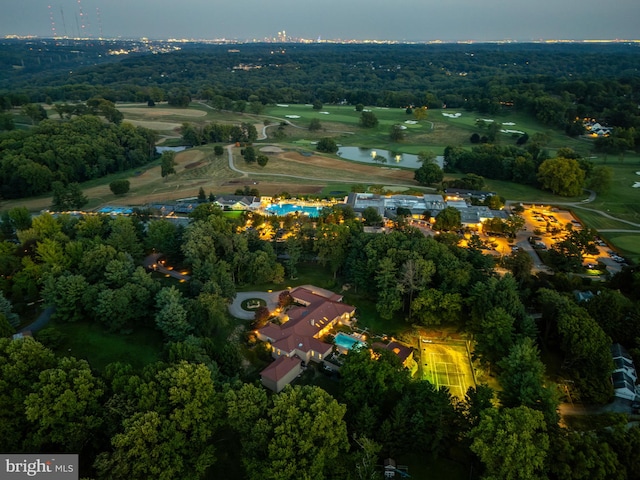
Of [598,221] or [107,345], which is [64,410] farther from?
[598,221]

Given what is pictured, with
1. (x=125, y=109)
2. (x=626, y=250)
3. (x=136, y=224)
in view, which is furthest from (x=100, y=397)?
(x=125, y=109)

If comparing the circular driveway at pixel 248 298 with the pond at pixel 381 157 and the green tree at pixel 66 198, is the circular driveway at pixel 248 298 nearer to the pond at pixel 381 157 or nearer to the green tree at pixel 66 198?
the green tree at pixel 66 198

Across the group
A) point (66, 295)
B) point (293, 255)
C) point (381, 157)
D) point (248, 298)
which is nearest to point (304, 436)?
point (248, 298)

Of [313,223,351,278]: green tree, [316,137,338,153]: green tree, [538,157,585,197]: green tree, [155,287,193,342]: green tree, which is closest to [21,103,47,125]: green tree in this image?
[316,137,338,153]: green tree

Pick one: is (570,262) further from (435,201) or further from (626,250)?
(435,201)

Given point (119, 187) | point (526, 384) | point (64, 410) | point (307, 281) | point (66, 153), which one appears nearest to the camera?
point (64, 410)

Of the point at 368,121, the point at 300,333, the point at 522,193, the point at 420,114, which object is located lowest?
the point at 300,333
